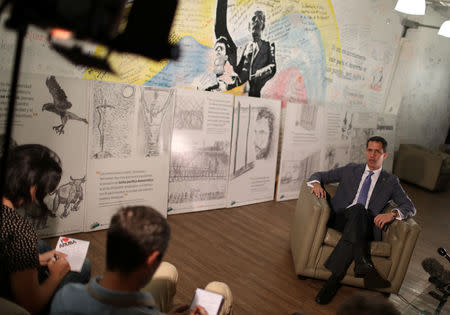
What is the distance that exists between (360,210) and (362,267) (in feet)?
1.64

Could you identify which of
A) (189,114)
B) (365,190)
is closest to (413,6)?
(365,190)

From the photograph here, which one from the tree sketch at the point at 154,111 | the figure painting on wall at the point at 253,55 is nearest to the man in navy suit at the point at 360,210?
the tree sketch at the point at 154,111

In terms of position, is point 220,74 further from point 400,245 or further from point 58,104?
point 400,245

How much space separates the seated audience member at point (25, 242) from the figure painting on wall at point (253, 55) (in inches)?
124

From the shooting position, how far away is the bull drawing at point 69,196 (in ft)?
11.2

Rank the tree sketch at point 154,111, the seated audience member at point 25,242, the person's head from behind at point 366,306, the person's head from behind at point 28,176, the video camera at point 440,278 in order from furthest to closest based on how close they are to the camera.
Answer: the tree sketch at point 154,111, the video camera at point 440,278, the person's head from behind at point 28,176, the seated audience member at point 25,242, the person's head from behind at point 366,306

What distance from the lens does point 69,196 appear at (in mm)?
3482

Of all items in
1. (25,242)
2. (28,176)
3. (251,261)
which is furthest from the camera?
(251,261)

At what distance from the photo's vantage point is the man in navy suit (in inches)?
120

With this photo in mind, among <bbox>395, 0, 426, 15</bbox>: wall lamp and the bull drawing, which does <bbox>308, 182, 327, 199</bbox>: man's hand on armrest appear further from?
<bbox>395, 0, 426, 15</bbox>: wall lamp

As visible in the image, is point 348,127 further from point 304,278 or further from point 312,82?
point 304,278

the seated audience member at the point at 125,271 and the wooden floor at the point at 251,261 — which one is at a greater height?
the seated audience member at the point at 125,271

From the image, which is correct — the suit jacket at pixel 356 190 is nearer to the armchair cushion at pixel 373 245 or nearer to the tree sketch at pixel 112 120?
the armchair cushion at pixel 373 245

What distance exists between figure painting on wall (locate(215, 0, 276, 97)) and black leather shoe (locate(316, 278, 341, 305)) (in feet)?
9.16
